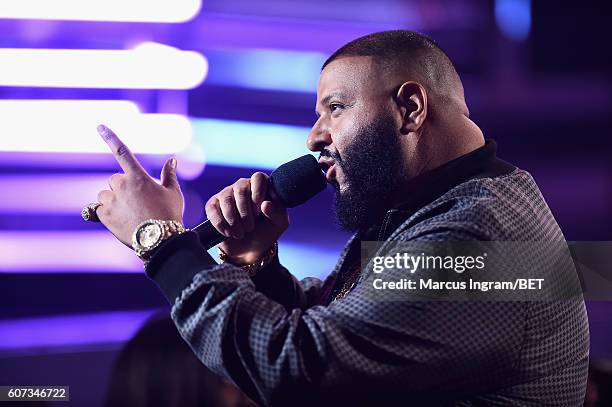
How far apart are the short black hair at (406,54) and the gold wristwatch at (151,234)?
538mm

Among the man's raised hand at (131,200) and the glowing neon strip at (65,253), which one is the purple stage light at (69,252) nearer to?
the glowing neon strip at (65,253)

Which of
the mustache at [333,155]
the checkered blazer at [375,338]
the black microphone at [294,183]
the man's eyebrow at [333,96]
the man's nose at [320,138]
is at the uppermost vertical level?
the man's eyebrow at [333,96]

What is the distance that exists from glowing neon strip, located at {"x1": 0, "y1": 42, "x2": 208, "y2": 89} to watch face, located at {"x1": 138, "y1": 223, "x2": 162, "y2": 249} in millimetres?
1253

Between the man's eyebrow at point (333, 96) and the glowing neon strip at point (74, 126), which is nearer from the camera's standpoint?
the man's eyebrow at point (333, 96)

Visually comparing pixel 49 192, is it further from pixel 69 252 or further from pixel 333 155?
pixel 333 155

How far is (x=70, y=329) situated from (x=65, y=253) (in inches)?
9.5

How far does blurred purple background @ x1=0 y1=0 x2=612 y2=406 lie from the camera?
7.55 ft

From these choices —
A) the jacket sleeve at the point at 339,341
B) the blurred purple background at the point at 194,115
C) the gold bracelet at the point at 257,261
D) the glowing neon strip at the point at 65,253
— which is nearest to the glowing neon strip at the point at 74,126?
the blurred purple background at the point at 194,115

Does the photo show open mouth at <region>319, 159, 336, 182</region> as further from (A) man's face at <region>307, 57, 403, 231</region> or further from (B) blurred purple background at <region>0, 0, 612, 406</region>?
(B) blurred purple background at <region>0, 0, 612, 406</region>

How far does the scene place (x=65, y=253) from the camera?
233cm

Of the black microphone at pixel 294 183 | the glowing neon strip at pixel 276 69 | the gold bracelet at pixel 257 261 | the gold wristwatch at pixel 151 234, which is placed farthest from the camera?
the glowing neon strip at pixel 276 69

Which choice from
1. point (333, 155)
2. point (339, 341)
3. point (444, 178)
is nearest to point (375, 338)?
point (339, 341)

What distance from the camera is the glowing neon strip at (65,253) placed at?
230cm

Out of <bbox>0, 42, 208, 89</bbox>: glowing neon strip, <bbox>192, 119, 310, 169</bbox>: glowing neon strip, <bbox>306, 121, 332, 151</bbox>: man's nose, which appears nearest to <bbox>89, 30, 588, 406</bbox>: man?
<bbox>306, 121, 332, 151</bbox>: man's nose
